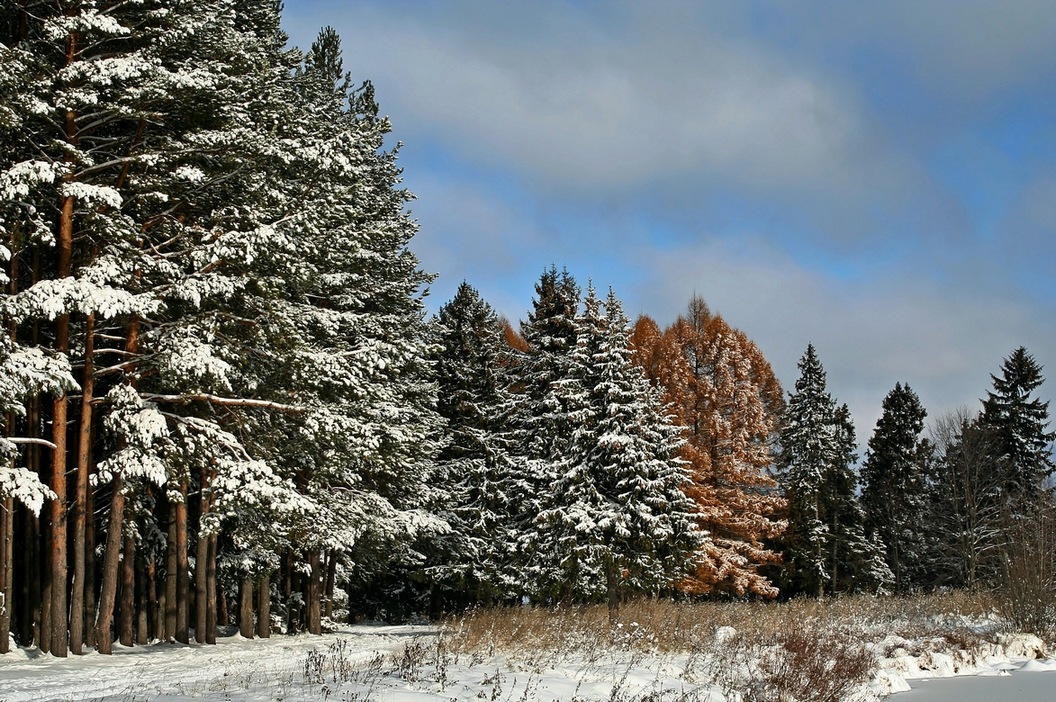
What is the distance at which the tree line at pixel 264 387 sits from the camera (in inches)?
553

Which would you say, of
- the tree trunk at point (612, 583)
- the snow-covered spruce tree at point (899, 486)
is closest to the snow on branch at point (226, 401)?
the tree trunk at point (612, 583)

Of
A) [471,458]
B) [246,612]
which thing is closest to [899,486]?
[471,458]

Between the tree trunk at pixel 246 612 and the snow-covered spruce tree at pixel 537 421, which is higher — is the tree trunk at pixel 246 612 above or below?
below

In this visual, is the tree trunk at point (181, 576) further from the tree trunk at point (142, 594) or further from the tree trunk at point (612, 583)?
the tree trunk at point (612, 583)

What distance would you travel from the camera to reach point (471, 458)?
30656 mm

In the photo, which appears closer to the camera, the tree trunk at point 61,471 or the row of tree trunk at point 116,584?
the tree trunk at point 61,471

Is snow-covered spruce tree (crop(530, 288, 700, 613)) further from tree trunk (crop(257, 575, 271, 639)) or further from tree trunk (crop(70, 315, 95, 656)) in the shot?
tree trunk (crop(70, 315, 95, 656))

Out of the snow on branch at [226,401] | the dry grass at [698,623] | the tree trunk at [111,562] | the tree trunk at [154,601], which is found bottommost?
the dry grass at [698,623]

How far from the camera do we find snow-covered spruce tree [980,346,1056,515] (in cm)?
4091

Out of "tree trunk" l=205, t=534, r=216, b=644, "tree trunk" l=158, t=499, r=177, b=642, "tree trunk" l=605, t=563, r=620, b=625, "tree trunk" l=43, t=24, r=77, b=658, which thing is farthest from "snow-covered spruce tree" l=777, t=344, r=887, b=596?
"tree trunk" l=43, t=24, r=77, b=658

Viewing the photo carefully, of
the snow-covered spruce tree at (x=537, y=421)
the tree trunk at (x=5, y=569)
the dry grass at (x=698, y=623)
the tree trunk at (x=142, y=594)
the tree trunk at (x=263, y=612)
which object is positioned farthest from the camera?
the snow-covered spruce tree at (x=537, y=421)

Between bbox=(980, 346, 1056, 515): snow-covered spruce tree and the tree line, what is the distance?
6171 mm

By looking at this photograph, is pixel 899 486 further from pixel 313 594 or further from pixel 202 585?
pixel 202 585

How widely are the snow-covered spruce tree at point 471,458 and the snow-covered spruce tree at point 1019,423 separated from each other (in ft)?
81.2
